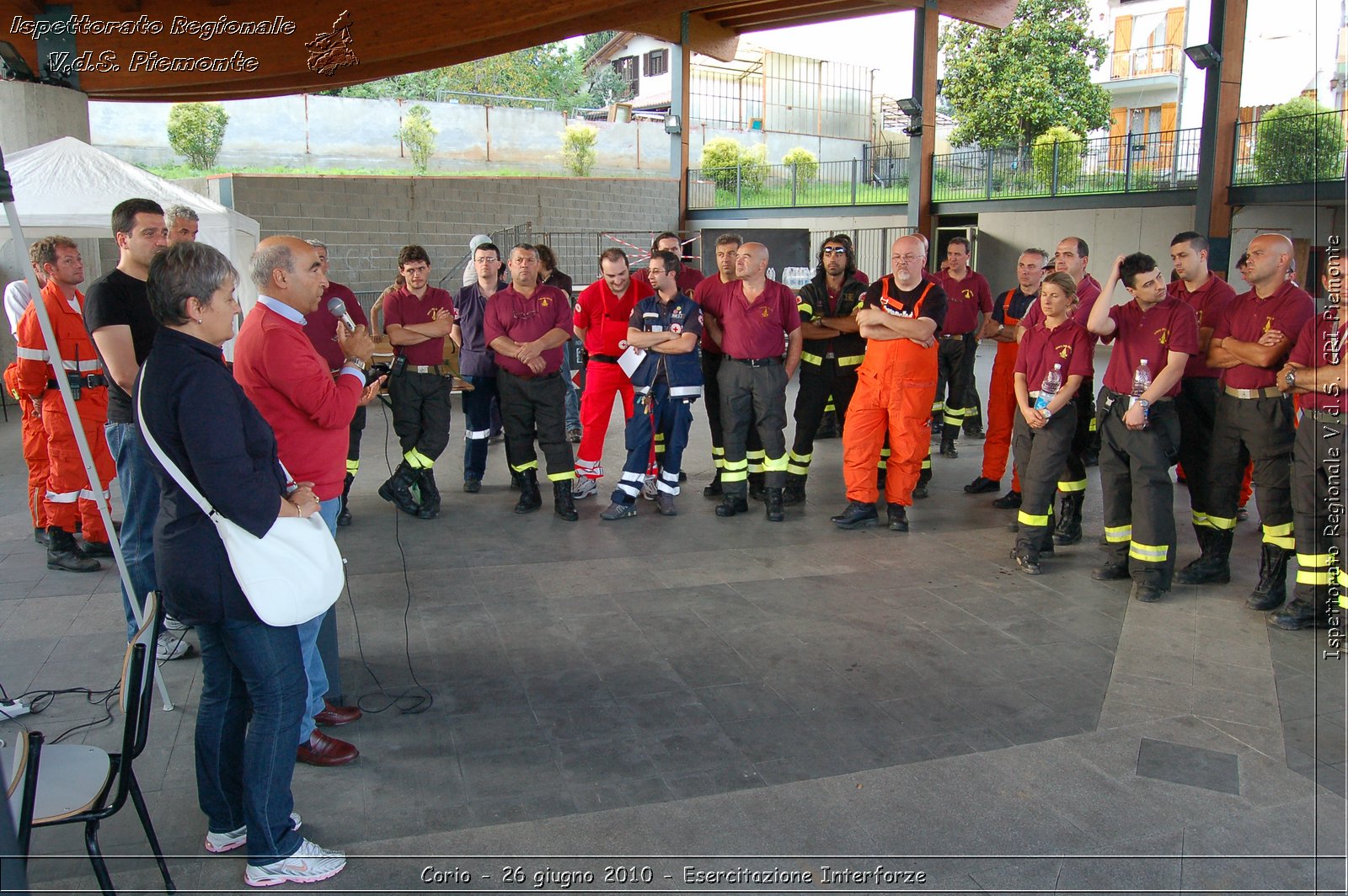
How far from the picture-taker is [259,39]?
10.9 metres

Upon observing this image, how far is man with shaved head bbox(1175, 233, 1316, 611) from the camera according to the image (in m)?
4.87

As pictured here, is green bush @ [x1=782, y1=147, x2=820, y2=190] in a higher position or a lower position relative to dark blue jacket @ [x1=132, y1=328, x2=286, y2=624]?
higher

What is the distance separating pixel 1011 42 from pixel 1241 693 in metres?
25.1

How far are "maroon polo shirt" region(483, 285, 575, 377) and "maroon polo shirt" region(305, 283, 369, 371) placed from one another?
0.88m

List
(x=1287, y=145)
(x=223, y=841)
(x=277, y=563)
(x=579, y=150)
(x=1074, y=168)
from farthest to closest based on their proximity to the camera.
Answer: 1. (x=579, y=150)
2. (x=1074, y=168)
3. (x=1287, y=145)
4. (x=223, y=841)
5. (x=277, y=563)

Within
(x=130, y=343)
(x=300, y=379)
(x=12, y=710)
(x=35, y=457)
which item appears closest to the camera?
(x=300, y=379)

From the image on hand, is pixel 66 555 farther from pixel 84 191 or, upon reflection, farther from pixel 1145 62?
pixel 1145 62

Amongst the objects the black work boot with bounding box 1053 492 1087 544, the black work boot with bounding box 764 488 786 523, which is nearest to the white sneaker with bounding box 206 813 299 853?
the black work boot with bounding box 764 488 786 523

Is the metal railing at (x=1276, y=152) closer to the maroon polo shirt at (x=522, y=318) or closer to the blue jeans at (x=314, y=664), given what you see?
the maroon polo shirt at (x=522, y=318)

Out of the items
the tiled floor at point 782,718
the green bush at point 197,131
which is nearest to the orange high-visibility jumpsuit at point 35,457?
the tiled floor at point 782,718

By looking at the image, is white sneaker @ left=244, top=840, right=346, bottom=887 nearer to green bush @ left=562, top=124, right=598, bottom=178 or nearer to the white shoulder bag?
the white shoulder bag

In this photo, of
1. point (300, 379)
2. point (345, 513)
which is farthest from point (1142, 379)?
point (345, 513)

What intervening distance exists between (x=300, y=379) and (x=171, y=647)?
2.02 meters

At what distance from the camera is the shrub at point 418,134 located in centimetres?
2589
